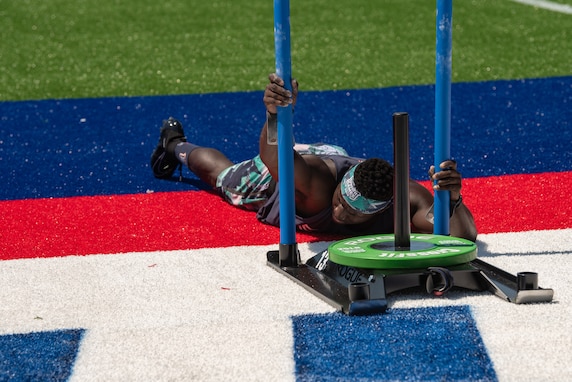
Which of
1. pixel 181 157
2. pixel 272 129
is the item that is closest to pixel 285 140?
pixel 272 129

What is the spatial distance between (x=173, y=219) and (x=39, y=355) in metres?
1.97

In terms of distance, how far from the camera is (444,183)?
4.72 meters

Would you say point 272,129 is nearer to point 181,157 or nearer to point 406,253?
point 406,253

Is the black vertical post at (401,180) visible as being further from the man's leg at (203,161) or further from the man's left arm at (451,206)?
the man's leg at (203,161)

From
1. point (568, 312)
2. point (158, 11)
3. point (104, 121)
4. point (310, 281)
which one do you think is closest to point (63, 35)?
point (158, 11)

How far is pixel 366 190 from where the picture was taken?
515 cm

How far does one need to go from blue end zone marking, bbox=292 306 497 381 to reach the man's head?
0.91 meters

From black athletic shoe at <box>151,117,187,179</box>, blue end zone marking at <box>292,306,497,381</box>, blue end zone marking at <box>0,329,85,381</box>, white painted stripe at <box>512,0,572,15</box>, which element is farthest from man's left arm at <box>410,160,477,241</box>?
white painted stripe at <box>512,0,572,15</box>

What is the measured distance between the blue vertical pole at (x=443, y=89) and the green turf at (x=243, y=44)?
15.9ft

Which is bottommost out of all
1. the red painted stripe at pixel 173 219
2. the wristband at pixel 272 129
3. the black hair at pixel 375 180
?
the red painted stripe at pixel 173 219

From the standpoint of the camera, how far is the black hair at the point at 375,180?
512 cm

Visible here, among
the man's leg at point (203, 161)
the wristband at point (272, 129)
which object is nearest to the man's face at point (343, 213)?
the wristband at point (272, 129)

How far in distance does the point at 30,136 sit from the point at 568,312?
508 centimetres

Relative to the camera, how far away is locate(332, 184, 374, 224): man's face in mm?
5289
